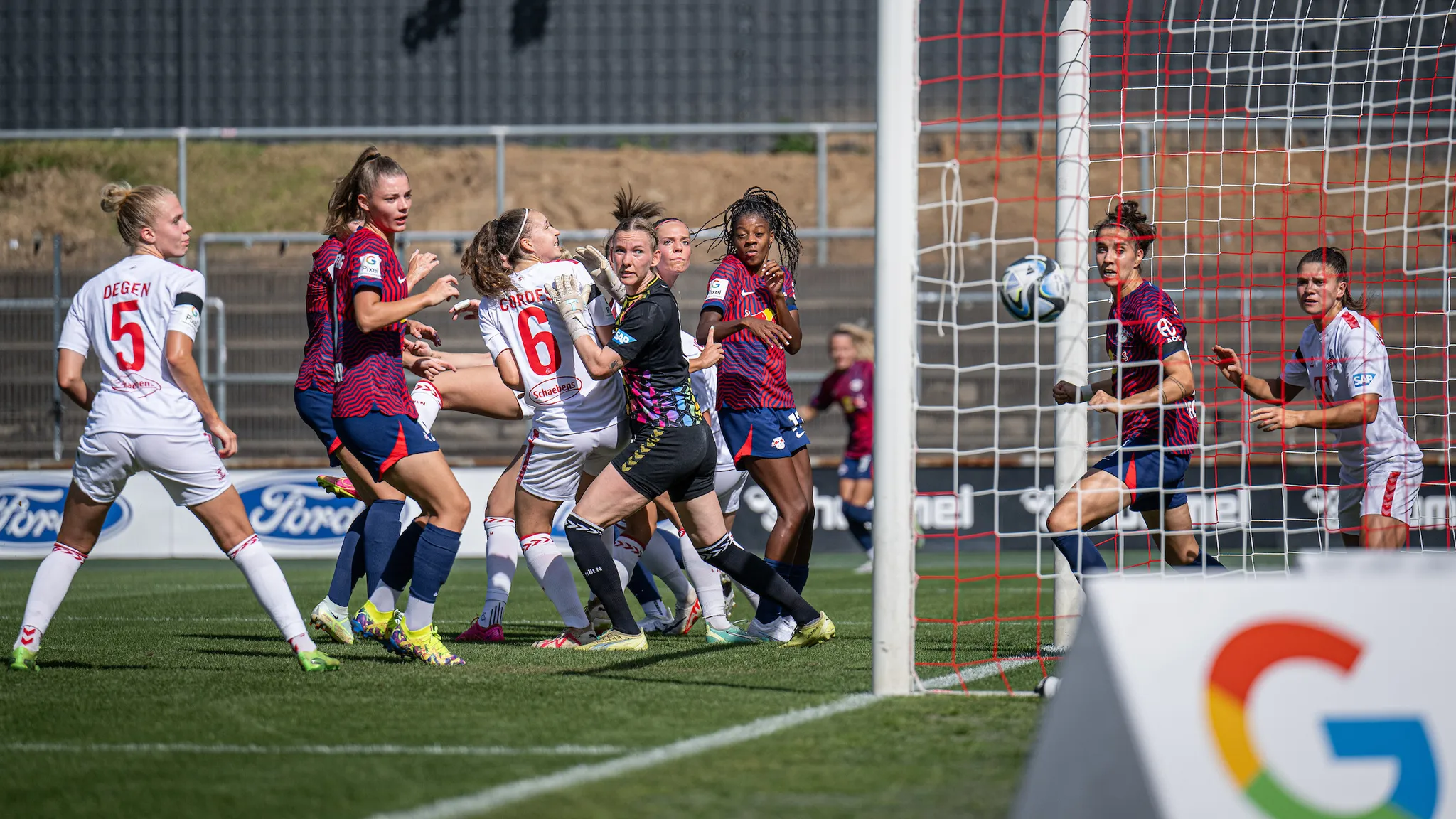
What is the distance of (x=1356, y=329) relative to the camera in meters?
6.83

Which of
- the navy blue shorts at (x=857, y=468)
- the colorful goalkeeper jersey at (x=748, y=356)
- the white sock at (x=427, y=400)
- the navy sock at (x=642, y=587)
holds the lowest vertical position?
the navy sock at (x=642, y=587)

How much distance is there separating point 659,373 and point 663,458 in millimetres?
382

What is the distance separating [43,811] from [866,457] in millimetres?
10500

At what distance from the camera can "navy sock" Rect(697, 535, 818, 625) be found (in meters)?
6.34

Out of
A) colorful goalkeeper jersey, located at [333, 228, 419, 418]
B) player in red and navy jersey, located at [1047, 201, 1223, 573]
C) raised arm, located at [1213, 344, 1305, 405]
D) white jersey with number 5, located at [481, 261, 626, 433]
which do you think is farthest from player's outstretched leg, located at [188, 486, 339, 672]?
raised arm, located at [1213, 344, 1305, 405]

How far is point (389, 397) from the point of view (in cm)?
612

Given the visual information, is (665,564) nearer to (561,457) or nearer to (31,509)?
(561,457)

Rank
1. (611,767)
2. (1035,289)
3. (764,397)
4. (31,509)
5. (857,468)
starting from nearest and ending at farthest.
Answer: (611,767) < (1035,289) < (764,397) < (857,468) < (31,509)

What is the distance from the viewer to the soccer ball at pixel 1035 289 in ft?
19.0

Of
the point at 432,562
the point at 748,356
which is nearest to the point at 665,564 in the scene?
the point at 748,356

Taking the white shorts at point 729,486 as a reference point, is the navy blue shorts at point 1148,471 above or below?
above

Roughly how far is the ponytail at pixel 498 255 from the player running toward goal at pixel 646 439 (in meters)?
0.51

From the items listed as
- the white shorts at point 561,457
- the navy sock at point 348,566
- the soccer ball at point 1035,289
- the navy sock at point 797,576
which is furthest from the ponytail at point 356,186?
the navy sock at point 797,576

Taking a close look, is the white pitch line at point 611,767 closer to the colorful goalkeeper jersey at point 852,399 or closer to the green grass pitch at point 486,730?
the green grass pitch at point 486,730
